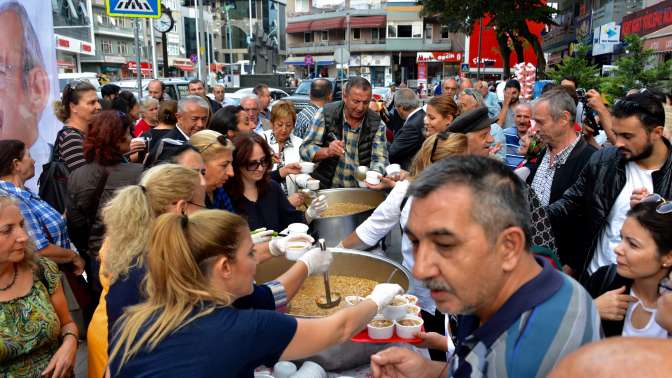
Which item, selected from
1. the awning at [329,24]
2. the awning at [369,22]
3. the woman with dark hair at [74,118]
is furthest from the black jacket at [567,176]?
the awning at [329,24]

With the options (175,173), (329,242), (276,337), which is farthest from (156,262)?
(329,242)

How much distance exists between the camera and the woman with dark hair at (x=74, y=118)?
13.1 feet

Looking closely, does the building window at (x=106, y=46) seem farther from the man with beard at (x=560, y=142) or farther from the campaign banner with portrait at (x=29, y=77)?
the man with beard at (x=560, y=142)

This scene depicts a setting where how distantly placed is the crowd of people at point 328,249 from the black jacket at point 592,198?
11 mm

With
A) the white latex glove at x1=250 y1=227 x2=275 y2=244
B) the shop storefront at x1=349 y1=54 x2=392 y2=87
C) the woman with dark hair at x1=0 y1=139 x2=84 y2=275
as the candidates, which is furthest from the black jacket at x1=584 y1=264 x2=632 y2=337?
the shop storefront at x1=349 y1=54 x2=392 y2=87

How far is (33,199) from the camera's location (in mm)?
3121

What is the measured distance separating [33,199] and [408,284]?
237cm

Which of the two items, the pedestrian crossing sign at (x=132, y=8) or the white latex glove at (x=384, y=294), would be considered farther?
the pedestrian crossing sign at (x=132, y=8)

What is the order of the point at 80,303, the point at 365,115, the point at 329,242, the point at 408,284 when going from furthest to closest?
the point at 365,115
the point at 329,242
the point at 80,303
the point at 408,284

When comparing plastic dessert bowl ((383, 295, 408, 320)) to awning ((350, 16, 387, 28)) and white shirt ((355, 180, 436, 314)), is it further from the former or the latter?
awning ((350, 16, 387, 28))

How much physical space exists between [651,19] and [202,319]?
654 inches

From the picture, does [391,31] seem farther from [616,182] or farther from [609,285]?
[609,285]

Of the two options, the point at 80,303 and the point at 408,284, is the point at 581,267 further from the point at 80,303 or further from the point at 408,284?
the point at 80,303

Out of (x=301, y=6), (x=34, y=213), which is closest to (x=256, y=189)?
(x=34, y=213)
